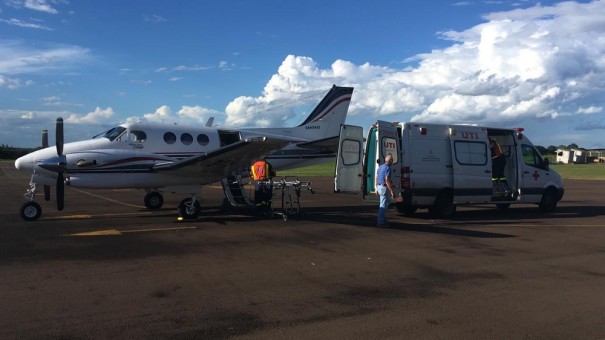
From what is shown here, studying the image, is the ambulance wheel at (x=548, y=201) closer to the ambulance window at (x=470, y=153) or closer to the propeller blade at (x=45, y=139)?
the ambulance window at (x=470, y=153)

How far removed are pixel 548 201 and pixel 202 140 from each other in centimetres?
1169

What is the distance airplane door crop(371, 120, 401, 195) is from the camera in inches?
523

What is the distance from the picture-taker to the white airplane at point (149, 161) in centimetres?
1247

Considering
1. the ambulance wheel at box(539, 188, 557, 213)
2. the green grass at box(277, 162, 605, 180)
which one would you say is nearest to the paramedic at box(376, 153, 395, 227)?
Answer: the ambulance wheel at box(539, 188, 557, 213)

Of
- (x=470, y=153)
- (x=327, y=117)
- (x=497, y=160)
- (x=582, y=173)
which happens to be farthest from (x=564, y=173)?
(x=470, y=153)

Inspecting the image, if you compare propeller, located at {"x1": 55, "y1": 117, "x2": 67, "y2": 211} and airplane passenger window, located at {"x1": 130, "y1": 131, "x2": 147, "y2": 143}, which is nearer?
propeller, located at {"x1": 55, "y1": 117, "x2": 67, "y2": 211}

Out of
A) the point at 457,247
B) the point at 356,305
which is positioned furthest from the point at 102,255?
the point at 457,247

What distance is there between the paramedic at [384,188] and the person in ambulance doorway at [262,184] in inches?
126

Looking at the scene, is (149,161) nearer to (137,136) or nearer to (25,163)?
(137,136)

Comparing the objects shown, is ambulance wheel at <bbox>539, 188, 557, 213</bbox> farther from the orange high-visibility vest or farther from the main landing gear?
the main landing gear

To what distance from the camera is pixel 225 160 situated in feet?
42.9

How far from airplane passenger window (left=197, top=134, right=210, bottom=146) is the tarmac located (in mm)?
3765

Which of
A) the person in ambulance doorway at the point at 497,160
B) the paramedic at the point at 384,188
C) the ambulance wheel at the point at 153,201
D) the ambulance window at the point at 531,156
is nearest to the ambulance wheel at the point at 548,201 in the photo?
the ambulance window at the point at 531,156

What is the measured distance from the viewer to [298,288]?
20.9 feet
